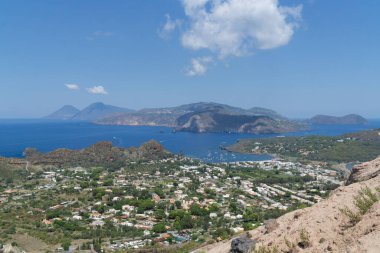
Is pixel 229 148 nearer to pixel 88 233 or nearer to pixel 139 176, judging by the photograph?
pixel 139 176

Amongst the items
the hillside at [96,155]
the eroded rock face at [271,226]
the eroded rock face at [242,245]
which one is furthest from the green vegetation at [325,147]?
the eroded rock face at [242,245]

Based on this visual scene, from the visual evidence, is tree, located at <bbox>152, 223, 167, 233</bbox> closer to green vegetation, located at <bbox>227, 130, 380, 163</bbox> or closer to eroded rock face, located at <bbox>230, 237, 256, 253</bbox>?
eroded rock face, located at <bbox>230, 237, 256, 253</bbox>

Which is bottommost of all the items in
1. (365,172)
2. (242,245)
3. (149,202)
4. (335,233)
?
(149,202)

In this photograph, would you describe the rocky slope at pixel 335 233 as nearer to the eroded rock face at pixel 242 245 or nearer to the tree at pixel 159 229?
the eroded rock face at pixel 242 245

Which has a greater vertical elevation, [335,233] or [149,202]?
[335,233]

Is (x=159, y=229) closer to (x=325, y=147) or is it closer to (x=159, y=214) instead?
(x=159, y=214)

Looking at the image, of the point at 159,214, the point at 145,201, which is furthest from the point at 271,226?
the point at 145,201

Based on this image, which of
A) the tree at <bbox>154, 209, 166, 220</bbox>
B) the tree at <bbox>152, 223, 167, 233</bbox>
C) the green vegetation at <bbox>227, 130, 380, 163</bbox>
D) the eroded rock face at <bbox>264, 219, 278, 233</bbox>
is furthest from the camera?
the green vegetation at <bbox>227, 130, 380, 163</bbox>

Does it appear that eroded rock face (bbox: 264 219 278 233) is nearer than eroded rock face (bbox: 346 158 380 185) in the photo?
No

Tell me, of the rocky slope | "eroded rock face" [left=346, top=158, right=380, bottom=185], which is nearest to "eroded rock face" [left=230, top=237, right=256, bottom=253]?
the rocky slope
